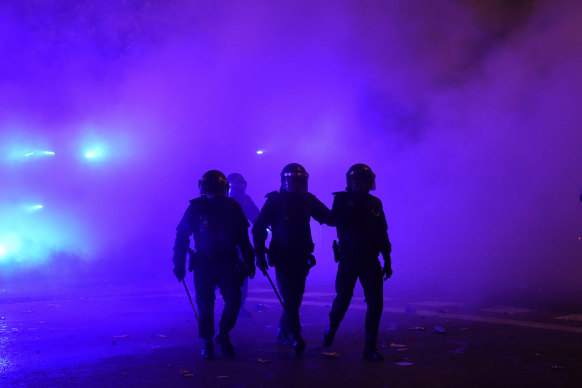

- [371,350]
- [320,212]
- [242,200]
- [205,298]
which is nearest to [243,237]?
[205,298]

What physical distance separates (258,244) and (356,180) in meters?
1.23

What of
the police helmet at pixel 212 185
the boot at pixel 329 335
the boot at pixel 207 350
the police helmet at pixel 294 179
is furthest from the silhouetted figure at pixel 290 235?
the boot at pixel 207 350

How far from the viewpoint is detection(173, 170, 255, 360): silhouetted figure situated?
5102mm

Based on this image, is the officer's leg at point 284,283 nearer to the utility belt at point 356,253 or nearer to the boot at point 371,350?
the utility belt at point 356,253

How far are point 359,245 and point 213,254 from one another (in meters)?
1.43

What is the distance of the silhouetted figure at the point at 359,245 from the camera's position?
16.3ft

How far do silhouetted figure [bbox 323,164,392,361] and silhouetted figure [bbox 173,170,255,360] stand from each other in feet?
3.12

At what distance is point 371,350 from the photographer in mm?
4668

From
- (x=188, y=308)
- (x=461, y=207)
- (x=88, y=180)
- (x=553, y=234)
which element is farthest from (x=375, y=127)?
(x=88, y=180)

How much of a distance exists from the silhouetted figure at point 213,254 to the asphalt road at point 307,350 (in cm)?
40

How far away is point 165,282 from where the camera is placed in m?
15.5

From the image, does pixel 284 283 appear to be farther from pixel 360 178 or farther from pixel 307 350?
pixel 360 178

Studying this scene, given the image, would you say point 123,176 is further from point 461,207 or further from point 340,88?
point 461,207

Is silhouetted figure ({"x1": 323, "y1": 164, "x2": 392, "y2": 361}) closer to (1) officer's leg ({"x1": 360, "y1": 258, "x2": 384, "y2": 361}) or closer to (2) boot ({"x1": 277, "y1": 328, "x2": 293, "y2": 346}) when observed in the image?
(1) officer's leg ({"x1": 360, "y1": 258, "x2": 384, "y2": 361})
